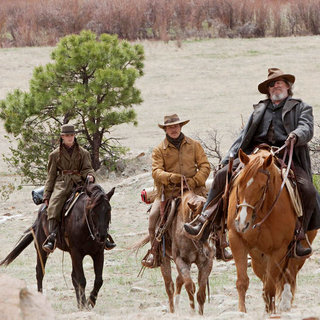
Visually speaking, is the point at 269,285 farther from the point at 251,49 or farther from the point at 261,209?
the point at 251,49

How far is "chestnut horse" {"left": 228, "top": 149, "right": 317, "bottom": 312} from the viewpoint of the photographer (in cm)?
841

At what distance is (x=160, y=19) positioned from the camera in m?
54.8

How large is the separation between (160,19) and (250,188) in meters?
47.4

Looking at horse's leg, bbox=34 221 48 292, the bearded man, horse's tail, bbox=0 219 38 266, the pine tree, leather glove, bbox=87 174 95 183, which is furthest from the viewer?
the pine tree

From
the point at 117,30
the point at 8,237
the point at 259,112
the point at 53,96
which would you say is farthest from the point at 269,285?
the point at 117,30

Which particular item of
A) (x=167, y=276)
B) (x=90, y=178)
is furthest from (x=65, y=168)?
(x=167, y=276)

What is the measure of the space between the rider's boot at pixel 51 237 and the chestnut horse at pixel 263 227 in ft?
10.7

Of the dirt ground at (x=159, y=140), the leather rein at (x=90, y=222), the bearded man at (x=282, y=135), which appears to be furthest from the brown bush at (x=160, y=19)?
the bearded man at (x=282, y=135)

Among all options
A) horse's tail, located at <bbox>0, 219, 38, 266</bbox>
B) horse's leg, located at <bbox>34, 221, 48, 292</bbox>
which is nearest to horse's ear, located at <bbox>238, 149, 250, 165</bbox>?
horse's leg, located at <bbox>34, 221, 48, 292</bbox>

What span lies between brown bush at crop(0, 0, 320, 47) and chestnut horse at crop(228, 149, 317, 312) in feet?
146

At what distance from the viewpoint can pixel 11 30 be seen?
54844 mm

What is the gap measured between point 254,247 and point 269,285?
1.54 ft

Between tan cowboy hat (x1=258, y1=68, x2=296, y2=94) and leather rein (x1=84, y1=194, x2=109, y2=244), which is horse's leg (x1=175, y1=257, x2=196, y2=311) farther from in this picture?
tan cowboy hat (x1=258, y1=68, x2=296, y2=94)

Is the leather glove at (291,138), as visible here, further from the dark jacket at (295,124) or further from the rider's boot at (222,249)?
the rider's boot at (222,249)
